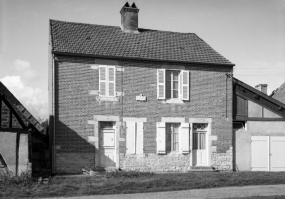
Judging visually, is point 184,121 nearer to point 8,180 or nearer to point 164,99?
point 164,99

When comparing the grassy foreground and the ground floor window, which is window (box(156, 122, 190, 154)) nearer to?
the ground floor window

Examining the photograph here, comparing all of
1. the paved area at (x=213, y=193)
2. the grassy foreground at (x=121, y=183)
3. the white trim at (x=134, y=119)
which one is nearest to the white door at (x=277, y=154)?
the grassy foreground at (x=121, y=183)

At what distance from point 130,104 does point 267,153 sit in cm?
758

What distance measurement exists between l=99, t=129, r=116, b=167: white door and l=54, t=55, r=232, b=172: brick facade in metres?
0.44

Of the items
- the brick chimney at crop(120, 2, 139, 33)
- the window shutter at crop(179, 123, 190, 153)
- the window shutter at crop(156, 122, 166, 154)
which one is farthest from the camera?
the brick chimney at crop(120, 2, 139, 33)

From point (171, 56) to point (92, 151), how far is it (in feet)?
19.9

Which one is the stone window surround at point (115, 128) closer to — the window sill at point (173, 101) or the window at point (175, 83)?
the window sill at point (173, 101)

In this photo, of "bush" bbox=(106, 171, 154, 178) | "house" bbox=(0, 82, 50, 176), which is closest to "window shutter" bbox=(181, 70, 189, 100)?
"bush" bbox=(106, 171, 154, 178)

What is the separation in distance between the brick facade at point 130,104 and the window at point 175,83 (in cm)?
30

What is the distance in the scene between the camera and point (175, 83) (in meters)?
21.8

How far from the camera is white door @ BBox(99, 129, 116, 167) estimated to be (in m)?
20.3

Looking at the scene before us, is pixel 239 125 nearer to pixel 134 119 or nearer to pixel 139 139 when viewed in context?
pixel 139 139

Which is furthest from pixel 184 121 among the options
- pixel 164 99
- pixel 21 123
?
pixel 21 123

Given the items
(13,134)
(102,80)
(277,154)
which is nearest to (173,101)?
(102,80)
